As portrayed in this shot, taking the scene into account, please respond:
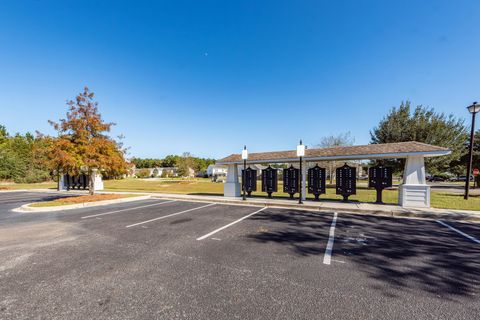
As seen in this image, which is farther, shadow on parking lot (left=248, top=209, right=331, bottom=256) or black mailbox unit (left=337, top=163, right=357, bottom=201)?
black mailbox unit (left=337, top=163, right=357, bottom=201)

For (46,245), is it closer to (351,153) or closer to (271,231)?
(271,231)

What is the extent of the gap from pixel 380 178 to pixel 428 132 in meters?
18.0

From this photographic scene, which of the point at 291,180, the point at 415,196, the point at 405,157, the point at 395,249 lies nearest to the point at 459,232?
the point at 395,249

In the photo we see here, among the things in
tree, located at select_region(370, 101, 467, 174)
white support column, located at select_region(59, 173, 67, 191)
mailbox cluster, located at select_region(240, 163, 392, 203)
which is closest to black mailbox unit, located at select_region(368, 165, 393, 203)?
mailbox cluster, located at select_region(240, 163, 392, 203)

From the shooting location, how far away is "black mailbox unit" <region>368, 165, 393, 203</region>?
34.5ft

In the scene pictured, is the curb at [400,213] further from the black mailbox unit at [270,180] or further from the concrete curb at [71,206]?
the concrete curb at [71,206]

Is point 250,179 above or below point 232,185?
above

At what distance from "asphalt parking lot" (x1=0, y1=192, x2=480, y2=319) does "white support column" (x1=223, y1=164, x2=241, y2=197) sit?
7.54m

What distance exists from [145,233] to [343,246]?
5.67m

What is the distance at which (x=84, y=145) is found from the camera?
12344mm

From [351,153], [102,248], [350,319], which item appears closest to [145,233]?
[102,248]

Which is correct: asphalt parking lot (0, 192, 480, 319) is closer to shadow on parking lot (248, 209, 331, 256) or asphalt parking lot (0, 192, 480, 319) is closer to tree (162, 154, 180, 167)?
shadow on parking lot (248, 209, 331, 256)

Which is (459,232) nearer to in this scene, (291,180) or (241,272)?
(241,272)

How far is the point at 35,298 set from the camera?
2.80 m
